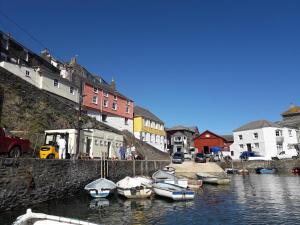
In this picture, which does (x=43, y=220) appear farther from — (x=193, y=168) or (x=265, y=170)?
(x=265, y=170)

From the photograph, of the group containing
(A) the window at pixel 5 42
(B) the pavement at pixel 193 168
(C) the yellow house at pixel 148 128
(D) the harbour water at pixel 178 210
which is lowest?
(D) the harbour water at pixel 178 210

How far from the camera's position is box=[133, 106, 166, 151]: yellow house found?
6939cm

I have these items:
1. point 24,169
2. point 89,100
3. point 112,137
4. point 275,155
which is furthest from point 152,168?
point 275,155

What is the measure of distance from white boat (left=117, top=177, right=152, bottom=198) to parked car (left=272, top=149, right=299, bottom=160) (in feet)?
160

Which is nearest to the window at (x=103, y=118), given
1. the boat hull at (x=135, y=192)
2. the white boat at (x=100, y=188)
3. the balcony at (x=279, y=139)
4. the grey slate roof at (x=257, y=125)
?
the boat hull at (x=135, y=192)

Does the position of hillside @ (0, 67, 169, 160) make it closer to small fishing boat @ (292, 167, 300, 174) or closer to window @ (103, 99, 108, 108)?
window @ (103, 99, 108, 108)

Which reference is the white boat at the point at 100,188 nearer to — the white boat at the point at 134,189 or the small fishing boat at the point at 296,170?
the white boat at the point at 134,189

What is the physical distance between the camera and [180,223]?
1777cm

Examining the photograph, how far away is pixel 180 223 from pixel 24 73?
37768mm

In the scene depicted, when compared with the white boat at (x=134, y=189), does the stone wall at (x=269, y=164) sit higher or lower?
higher

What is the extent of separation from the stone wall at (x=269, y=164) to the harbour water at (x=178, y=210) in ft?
122

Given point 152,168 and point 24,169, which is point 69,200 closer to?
point 24,169

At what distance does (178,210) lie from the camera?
22.0 metres

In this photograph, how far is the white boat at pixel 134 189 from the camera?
2735 centimetres
